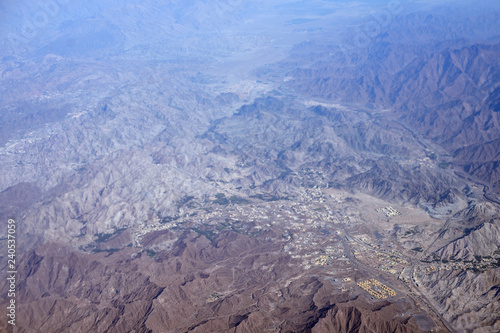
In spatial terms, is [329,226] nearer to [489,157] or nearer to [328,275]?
[328,275]

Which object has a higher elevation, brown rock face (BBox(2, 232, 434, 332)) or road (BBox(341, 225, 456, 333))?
brown rock face (BBox(2, 232, 434, 332))

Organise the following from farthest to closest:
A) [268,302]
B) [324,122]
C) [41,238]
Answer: [324,122] → [41,238] → [268,302]


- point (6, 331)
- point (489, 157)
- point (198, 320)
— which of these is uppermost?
point (6, 331)

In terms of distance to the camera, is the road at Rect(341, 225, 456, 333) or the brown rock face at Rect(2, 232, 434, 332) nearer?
the brown rock face at Rect(2, 232, 434, 332)

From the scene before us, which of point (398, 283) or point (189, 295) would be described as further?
point (398, 283)

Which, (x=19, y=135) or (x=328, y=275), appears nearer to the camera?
(x=328, y=275)

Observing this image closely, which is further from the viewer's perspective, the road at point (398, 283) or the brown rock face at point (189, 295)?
the road at point (398, 283)

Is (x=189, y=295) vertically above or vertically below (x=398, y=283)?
above

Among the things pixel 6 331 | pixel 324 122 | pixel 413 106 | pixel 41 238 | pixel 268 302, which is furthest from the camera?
pixel 413 106

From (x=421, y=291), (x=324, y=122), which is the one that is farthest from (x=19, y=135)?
(x=421, y=291)

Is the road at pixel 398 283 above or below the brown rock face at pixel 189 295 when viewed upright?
below

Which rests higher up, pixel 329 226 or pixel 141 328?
pixel 141 328
